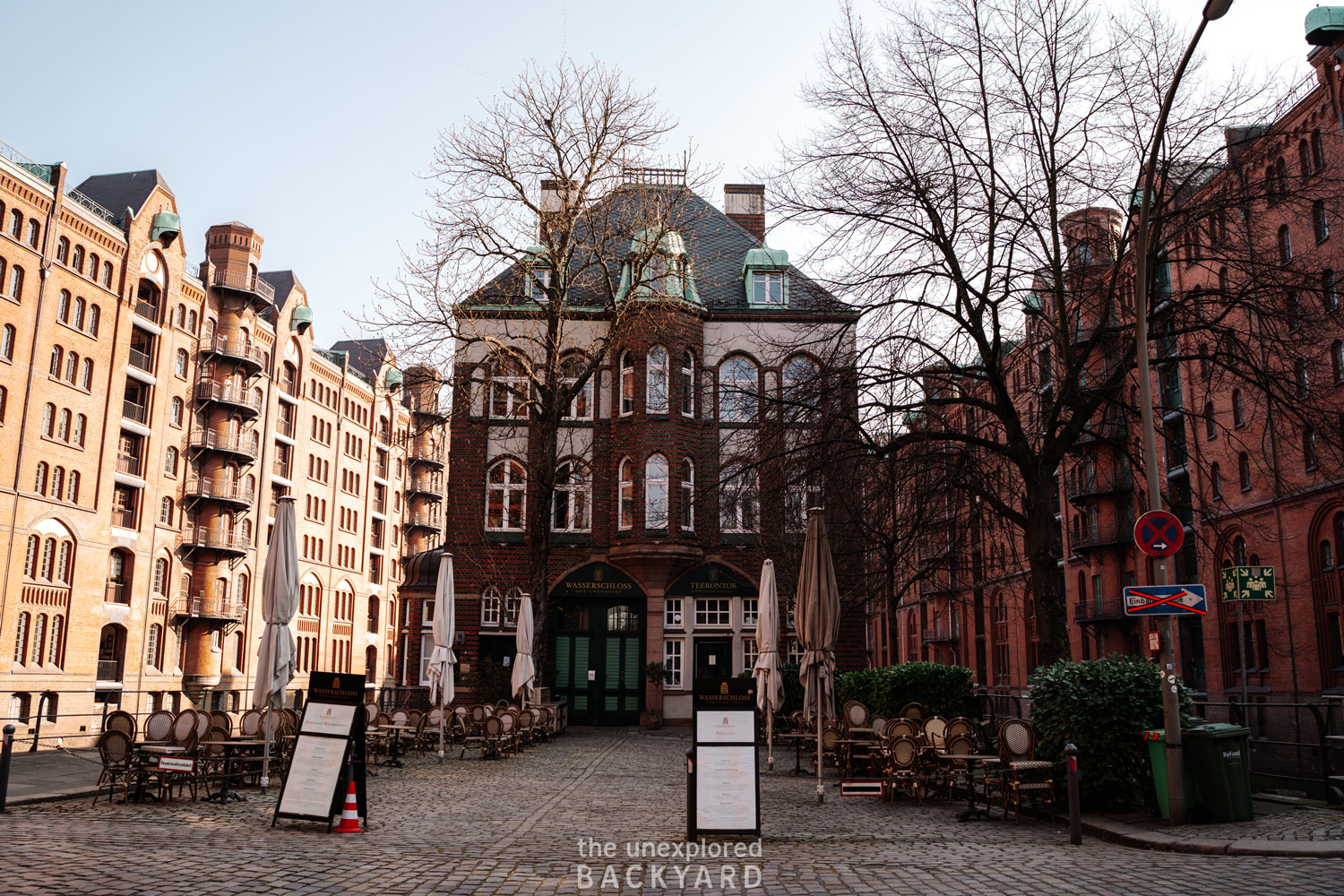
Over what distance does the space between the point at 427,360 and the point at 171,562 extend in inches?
1287

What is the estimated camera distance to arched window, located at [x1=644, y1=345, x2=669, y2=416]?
3488cm

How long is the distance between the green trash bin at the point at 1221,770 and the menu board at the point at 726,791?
5.27 meters

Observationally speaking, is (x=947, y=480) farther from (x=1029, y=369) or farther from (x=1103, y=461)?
(x=1103, y=461)

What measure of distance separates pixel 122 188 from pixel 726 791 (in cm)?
5103

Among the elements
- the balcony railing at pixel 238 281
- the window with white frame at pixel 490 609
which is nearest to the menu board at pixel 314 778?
the window with white frame at pixel 490 609

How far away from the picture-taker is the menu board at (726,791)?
1067 centimetres

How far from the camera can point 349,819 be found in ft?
36.7

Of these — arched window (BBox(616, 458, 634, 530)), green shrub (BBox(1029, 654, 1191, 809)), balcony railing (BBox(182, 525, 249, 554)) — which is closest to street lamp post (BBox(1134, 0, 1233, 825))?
green shrub (BBox(1029, 654, 1191, 809))

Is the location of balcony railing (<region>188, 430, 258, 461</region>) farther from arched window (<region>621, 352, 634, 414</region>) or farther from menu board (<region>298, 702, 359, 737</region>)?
menu board (<region>298, 702, 359, 737</region>)

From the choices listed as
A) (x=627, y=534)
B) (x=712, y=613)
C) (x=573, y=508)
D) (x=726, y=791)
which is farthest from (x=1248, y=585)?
(x=573, y=508)

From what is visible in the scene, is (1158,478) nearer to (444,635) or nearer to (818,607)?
(818,607)

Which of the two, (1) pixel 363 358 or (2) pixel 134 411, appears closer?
(2) pixel 134 411

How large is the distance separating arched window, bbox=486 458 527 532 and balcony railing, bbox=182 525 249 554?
25.6 metres

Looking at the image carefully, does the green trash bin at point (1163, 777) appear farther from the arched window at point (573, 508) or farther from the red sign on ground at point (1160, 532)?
the arched window at point (573, 508)
